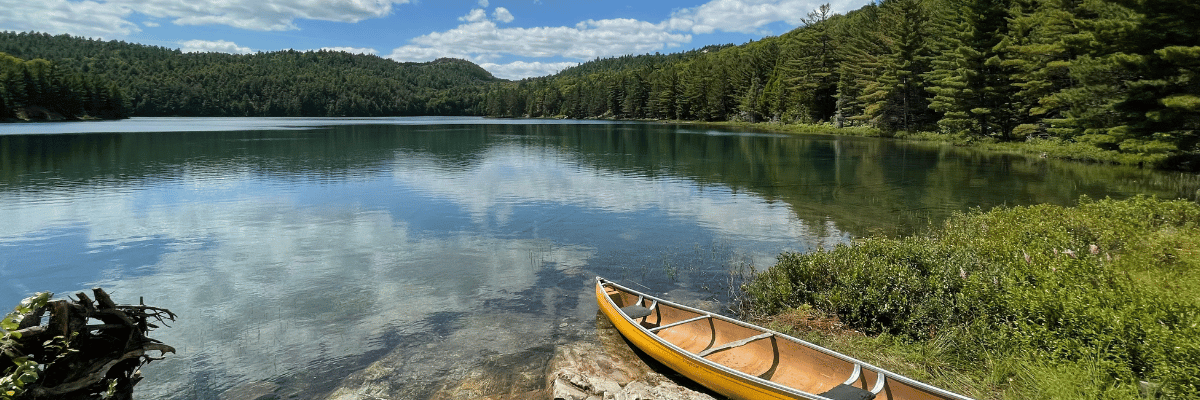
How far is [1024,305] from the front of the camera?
8750mm

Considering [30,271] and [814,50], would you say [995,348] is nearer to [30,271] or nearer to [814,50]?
[30,271]

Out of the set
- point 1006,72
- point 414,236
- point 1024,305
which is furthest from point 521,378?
point 1006,72

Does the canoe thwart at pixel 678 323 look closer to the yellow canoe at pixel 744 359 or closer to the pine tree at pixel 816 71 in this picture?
the yellow canoe at pixel 744 359

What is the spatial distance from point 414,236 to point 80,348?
47.1 ft

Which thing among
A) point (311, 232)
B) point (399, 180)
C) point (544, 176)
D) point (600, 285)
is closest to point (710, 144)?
point (544, 176)

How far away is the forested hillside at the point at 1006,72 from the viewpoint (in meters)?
30.2

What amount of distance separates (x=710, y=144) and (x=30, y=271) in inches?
2215

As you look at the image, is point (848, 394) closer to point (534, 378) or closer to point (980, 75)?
point (534, 378)

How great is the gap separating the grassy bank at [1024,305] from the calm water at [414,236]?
3.41 meters

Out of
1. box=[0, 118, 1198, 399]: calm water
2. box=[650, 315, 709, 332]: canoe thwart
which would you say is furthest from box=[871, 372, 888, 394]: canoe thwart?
box=[0, 118, 1198, 399]: calm water

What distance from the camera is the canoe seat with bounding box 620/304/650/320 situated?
38.8 feet

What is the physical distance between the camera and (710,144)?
65.6 meters

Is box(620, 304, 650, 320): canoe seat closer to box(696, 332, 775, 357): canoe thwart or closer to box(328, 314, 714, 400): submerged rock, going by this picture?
box(328, 314, 714, 400): submerged rock

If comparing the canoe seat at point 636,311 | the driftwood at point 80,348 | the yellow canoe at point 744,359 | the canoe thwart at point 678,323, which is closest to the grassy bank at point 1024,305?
the yellow canoe at point 744,359
